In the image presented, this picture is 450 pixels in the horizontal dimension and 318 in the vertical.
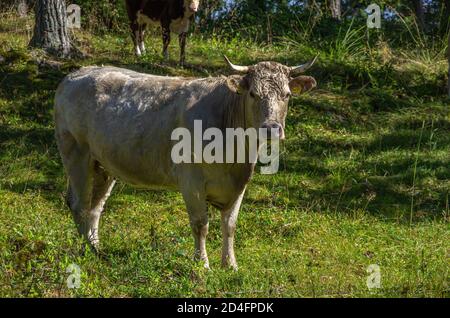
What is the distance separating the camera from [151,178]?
836 centimetres

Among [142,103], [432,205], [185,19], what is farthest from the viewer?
[185,19]

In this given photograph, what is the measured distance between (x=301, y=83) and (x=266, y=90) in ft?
1.80

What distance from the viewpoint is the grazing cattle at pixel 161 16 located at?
1531 centimetres

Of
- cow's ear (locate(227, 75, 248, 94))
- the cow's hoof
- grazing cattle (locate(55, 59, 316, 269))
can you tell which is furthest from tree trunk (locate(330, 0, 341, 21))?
the cow's hoof

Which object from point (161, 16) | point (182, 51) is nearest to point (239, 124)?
point (182, 51)

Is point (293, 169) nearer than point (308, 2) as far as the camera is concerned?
Yes

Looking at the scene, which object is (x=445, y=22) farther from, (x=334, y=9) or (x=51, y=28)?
(x=51, y=28)

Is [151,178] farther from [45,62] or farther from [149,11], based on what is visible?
[149,11]

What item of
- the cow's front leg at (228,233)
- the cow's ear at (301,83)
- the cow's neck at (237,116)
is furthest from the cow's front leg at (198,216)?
the cow's ear at (301,83)

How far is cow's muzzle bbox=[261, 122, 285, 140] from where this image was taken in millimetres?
7230

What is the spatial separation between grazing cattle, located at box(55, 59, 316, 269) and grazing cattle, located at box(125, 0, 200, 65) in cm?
625

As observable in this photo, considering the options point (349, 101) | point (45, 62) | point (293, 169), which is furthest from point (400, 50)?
point (45, 62)

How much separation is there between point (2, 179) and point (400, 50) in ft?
27.5

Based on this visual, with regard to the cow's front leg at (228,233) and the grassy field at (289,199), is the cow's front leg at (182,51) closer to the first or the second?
the grassy field at (289,199)
